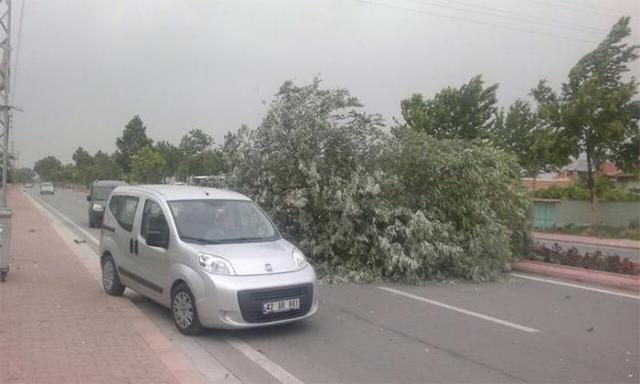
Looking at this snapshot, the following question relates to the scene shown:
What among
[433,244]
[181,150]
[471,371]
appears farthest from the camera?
[181,150]

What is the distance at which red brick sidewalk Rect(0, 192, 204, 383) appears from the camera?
525 cm

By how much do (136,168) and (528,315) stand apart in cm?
5294

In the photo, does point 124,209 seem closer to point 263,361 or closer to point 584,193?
point 263,361

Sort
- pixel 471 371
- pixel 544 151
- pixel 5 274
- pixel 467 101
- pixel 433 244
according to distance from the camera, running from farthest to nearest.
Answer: pixel 467 101
pixel 544 151
pixel 433 244
pixel 5 274
pixel 471 371

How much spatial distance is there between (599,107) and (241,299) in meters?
19.8

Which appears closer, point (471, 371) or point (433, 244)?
point (471, 371)

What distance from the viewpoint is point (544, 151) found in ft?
77.7

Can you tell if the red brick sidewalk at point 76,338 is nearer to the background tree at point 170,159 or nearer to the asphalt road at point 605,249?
the asphalt road at point 605,249

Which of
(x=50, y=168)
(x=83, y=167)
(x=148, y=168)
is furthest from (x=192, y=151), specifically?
(x=50, y=168)

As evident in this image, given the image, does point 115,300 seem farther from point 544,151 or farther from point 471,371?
point 544,151

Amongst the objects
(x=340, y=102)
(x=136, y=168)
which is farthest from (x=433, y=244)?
(x=136, y=168)

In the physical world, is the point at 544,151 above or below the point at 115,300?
above

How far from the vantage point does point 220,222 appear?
748cm

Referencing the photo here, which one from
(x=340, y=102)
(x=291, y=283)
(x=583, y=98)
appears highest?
(x=583, y=98)
